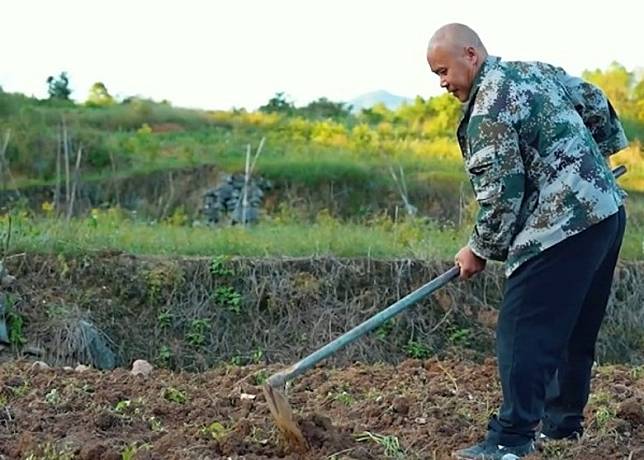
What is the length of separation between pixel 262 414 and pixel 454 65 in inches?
66.6

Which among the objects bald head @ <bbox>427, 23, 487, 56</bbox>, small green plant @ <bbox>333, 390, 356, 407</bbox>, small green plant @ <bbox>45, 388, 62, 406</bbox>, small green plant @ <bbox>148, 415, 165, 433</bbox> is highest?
bald head @ <bbox>427, 23, 487, 56</bbox>

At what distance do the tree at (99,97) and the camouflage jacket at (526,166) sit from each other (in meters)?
17.6

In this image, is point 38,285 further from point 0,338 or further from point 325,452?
point 325,452

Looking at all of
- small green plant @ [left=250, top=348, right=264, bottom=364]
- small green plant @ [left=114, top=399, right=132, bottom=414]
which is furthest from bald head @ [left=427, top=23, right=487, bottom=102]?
small green plant @ [left=250, top=348, right=264, bottom=364]

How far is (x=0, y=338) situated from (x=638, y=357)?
15.0 feet

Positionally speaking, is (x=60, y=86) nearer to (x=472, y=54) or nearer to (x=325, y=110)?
(x=325, y=110)

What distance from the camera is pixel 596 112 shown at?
3.98 m

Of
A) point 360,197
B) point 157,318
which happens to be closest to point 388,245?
point 157,318

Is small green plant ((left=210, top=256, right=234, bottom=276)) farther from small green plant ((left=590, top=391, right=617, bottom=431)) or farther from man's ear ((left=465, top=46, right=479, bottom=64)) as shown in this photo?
man's ear ((left=465, top=46, right=479, bottom=64))

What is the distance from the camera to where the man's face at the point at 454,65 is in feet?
12.0

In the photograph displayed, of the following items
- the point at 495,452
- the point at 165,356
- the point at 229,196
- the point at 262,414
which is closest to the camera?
the point at 495,452

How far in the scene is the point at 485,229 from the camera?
3.67 meters

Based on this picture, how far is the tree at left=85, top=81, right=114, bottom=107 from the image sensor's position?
20.7 meters

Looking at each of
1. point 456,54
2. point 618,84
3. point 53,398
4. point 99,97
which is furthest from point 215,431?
point 99,97
